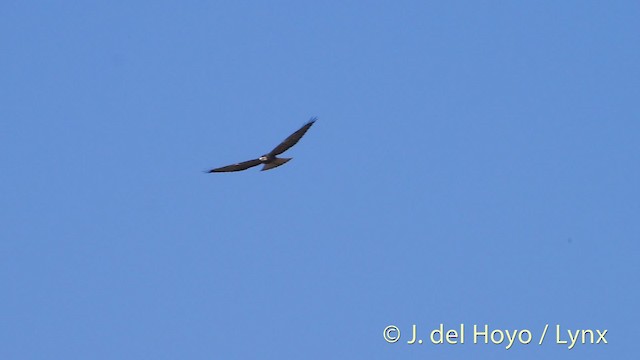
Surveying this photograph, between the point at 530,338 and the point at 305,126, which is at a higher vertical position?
the point at 305,126

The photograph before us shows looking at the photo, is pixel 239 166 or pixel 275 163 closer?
pixel 275 163

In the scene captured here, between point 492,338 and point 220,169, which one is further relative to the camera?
point 492,338

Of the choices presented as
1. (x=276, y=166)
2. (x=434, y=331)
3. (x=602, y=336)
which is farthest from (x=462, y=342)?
(x=276, y=166)

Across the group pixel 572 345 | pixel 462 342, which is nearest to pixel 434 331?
pixel 462 342

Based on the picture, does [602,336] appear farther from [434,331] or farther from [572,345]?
[434,331]

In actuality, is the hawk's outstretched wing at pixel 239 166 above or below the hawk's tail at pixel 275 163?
above

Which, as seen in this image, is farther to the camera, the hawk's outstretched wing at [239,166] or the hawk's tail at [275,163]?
the hawk's outstretched wing at [239,166]

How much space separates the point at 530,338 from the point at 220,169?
14263mm

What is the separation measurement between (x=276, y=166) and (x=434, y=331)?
1082 cm

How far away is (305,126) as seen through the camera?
53062mm

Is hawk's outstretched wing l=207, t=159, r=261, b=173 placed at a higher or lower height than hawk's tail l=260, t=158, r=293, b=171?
higher

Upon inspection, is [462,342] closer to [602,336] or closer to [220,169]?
[602,336]

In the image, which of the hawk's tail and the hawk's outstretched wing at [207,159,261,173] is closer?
the hawk's tail

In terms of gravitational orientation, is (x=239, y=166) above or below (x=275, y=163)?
above
